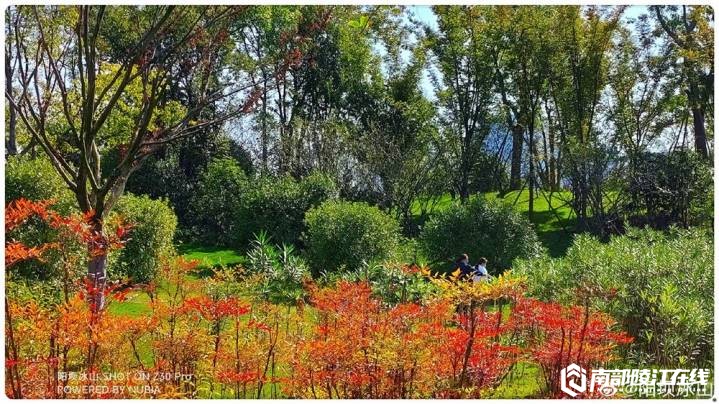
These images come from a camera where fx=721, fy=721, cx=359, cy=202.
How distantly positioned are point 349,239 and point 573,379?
27.3ft

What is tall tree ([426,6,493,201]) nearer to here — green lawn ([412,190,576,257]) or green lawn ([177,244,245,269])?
green lawn ([412,190,576,257])

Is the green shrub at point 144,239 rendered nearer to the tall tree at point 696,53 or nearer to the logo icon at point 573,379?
the logo icon at point 573,379

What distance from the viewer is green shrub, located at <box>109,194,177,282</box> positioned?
38.0 ft

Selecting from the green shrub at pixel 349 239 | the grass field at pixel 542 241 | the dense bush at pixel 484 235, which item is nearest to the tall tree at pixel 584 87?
the grass field at pixel 542 241

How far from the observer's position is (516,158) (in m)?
23.4

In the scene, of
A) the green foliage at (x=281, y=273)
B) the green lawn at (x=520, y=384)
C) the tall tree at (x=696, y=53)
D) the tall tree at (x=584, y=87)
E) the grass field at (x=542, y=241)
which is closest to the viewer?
the green lawn at (x=520, y=384)

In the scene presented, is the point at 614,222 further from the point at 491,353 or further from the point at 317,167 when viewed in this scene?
the point at 491,353

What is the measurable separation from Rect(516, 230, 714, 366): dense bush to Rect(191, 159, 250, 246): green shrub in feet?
39.2

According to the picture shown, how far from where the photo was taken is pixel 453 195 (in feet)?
74.7

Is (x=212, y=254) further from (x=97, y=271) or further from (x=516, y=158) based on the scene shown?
(x=97, y=271)

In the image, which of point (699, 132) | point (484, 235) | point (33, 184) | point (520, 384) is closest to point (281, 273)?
point (33, 184)

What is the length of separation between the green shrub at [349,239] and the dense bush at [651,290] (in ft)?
14.2

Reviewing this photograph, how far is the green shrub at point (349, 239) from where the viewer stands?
1259 centimetres

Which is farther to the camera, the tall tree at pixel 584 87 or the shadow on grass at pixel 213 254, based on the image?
the tall tree at pixel 584 87
